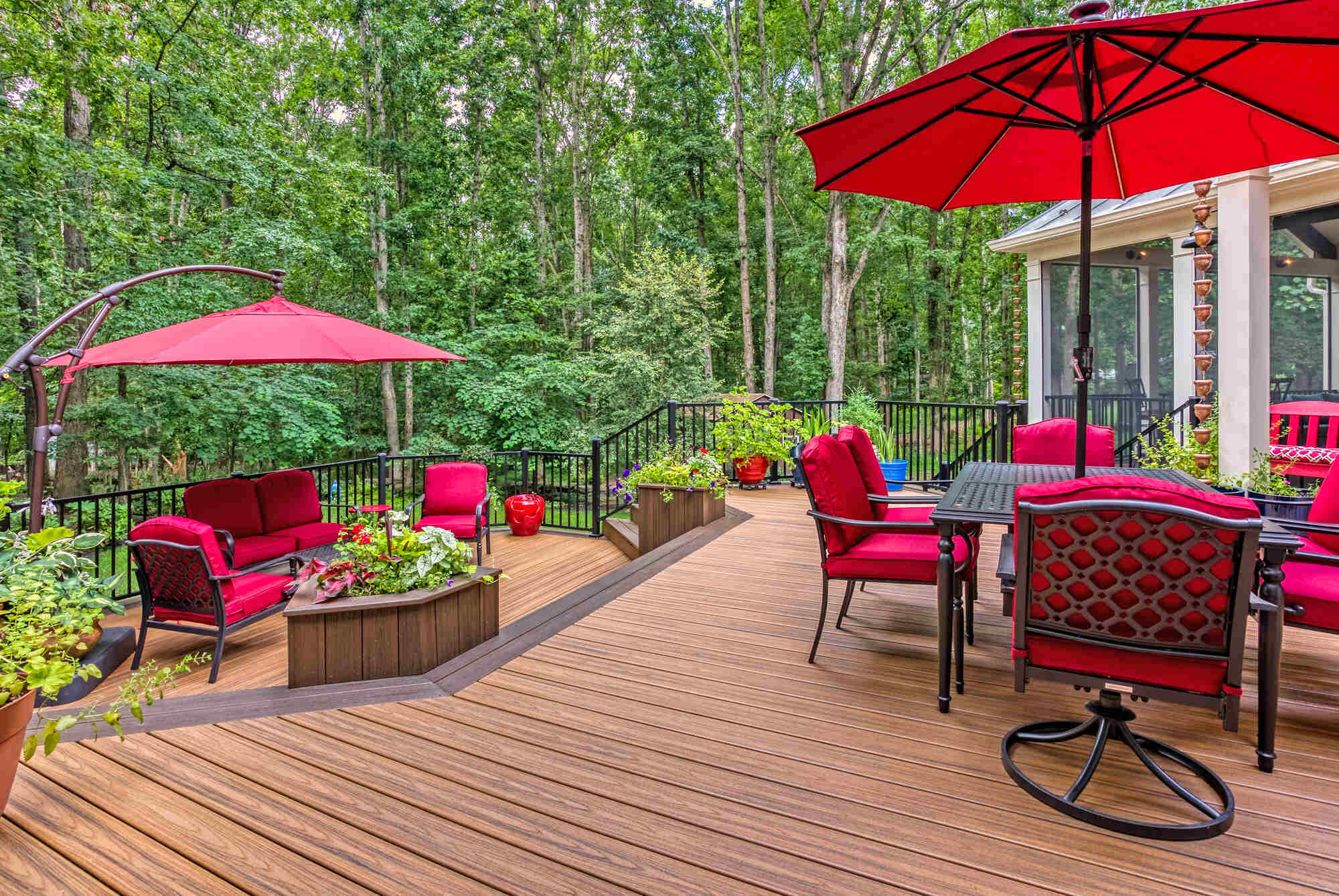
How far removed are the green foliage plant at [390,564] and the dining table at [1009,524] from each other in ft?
6.81

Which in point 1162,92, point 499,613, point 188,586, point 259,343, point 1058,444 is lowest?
point 499,613

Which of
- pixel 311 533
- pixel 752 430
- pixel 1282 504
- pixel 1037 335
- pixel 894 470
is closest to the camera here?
pixel 1282 504

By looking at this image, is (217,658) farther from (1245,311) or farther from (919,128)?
(1245,311)

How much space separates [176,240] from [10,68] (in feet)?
8.79

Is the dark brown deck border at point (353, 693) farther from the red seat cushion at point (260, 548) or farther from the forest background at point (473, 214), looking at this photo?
the forest background at point (473, 214)

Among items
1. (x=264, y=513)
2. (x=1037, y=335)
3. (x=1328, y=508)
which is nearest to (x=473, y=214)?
(x=264, y=513)

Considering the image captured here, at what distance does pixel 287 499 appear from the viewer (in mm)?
5160

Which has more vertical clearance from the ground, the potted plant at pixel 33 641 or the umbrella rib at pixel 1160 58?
the umbrella rib at pixel 1160 58

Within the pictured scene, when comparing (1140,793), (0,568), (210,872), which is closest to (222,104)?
(0,568)

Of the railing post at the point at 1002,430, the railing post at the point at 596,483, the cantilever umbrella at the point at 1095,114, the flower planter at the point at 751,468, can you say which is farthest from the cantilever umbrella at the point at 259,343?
the railing post at the point at 1002,430

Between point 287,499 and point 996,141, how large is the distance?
5356mm

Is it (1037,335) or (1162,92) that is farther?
(1037,335)

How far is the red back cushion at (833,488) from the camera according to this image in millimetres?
2768

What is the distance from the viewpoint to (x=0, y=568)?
5.84ft
